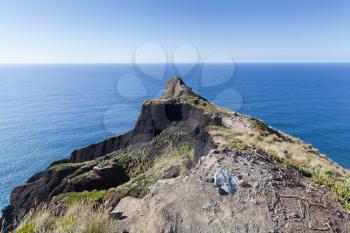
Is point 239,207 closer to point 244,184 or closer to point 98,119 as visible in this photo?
point 244,184

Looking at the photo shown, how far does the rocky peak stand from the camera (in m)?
53.1

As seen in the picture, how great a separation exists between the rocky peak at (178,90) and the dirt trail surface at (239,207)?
36.5m

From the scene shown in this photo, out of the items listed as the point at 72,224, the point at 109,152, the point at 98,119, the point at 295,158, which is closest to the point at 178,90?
the point at 109,152

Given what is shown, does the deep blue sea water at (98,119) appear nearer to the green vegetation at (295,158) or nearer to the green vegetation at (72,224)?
the green vegetation at (295,158)

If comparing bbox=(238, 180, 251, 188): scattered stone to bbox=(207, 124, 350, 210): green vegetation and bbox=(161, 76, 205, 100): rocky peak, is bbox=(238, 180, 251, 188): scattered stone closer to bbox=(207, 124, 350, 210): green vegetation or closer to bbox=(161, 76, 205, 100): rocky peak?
bbox=(207, 124, 350, 210): green vegetation

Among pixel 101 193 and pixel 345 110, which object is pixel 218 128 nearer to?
pixel 101 193

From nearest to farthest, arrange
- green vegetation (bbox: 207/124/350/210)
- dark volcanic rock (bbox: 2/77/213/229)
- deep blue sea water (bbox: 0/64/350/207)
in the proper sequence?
green vegetation (bbox: 207/124/350/210), dark volcanic rock (bbox: 2/77/213/229), deep blue sea water (bbox: 0/64/350/207)

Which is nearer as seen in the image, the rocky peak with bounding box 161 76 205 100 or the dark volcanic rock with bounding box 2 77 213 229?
the dark volcanic rock with bounding box 2 77 213 229

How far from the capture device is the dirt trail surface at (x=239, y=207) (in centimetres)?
1080

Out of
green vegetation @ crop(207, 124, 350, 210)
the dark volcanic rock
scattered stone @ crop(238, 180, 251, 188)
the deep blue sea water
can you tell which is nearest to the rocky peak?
the dark volcanic rock

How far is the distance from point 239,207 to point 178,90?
148 ft

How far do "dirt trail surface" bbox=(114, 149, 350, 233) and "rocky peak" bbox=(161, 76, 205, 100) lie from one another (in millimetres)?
36470

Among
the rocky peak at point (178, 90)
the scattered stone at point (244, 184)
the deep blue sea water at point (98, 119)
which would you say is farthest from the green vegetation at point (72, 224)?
the deep blue sea water at point (98, 119)

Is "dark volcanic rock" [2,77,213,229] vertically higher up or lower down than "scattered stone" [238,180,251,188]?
lower down
